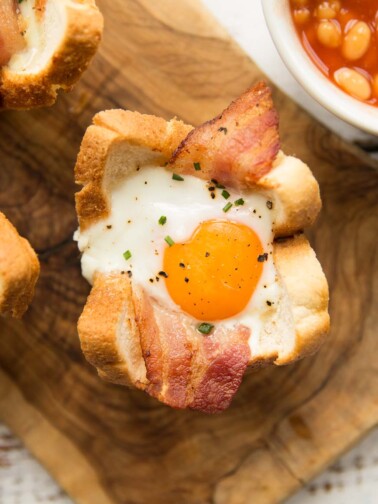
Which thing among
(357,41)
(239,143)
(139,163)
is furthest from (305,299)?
(357,41)

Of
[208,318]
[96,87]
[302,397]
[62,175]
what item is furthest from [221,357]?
[96,87]

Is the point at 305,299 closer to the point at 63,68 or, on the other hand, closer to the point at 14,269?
the point at 14,269

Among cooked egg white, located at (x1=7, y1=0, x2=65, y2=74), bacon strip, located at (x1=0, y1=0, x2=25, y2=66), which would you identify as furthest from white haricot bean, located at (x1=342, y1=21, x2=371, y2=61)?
bacon strip, located at (x1=0, y1=0, x2=25, y2=66)

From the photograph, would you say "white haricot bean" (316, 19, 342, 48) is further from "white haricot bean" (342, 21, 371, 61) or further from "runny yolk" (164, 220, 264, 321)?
"runny yolk" (164, 220, 264, 321)

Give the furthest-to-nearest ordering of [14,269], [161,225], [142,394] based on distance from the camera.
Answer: [142,394] → [161,225] → [14,269]

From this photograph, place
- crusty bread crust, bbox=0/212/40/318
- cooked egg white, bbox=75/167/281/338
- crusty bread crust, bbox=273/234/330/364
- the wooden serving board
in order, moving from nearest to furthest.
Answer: crusty bread crust, bbox=0/212/40/318, crusty bread crust, bbox=273/234/330/364, cooked egg white, bbox=75/167/281/338, the wooden serving board

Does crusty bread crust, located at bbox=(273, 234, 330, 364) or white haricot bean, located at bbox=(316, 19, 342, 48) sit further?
white haricot bean, located at bbox=(316, 19, 342, 48)

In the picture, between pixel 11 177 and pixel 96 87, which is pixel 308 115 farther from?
pixel 11 177
